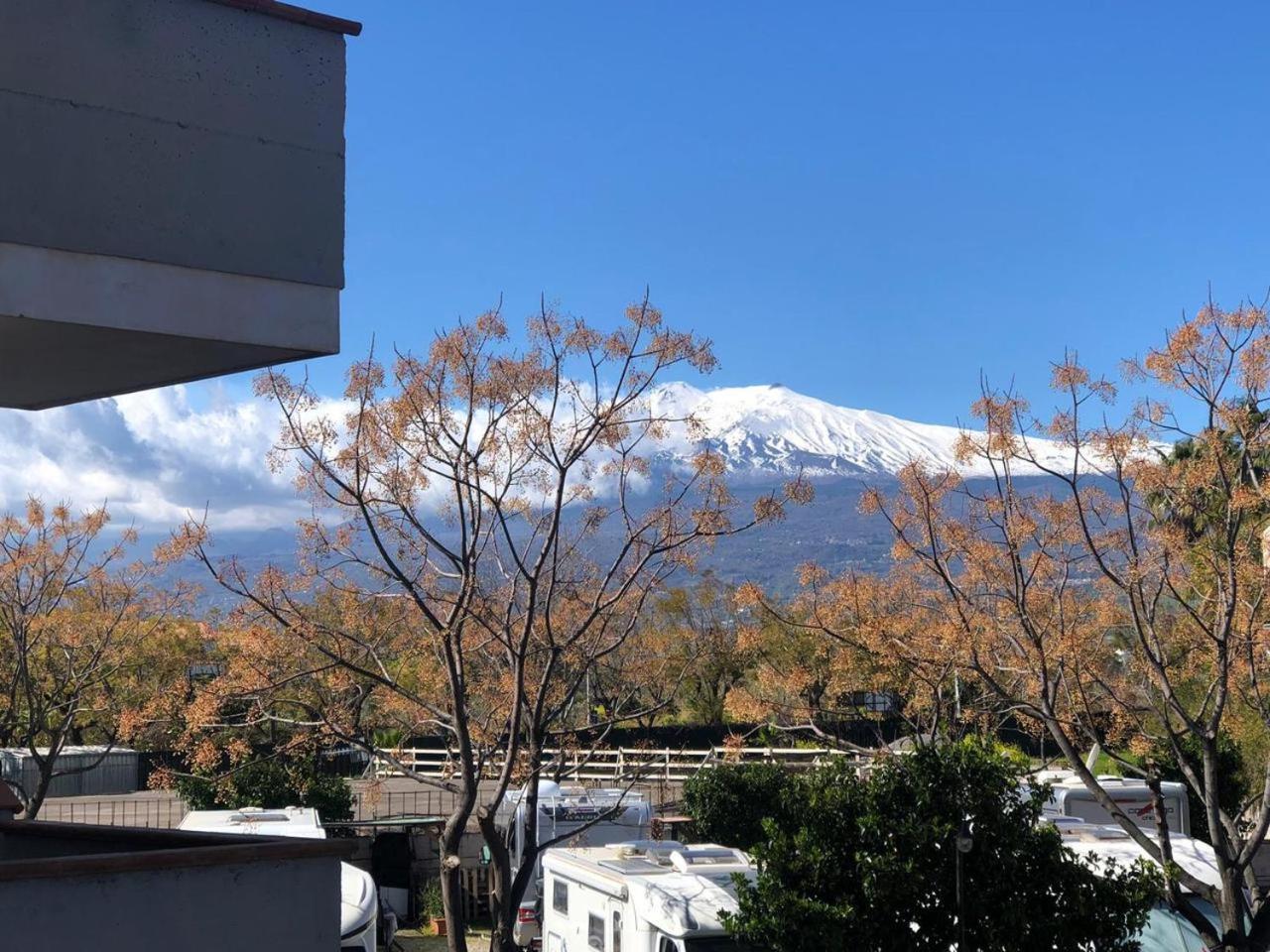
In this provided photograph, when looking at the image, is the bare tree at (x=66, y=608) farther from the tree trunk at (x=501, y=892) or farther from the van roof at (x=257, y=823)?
the tree trunk at (x=501, y=892)

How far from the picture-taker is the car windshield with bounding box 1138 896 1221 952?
1450 centimetres

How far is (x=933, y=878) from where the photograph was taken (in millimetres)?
11344

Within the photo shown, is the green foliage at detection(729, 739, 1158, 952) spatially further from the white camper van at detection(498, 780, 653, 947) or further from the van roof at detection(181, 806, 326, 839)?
the white camper van at detection(498, 780, 653, 947)

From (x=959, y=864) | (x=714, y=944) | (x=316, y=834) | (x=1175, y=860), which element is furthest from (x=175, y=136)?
(x=316, y=834)

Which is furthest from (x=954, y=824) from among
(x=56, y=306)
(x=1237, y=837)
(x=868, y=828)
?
(x=56, y=306)

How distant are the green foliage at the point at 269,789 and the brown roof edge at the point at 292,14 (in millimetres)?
19770

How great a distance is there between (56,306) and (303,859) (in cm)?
280

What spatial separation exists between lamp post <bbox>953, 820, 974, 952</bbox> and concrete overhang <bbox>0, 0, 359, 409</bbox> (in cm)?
631

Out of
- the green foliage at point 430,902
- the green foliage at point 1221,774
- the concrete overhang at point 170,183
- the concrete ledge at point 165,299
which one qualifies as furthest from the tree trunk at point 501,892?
the green foliage at point 1221,774

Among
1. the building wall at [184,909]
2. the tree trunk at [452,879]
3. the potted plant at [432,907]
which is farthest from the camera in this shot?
the potted plant at [432,907]

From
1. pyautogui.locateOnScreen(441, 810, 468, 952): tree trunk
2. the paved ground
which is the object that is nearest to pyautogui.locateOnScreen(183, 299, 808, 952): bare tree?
pyautogui.locateOnScreen(441, 810, 468, 952): tree trunk

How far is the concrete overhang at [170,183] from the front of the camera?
6.50 m

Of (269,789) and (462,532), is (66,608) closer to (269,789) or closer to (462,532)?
(269,789)

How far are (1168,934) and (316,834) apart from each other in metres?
11.0
